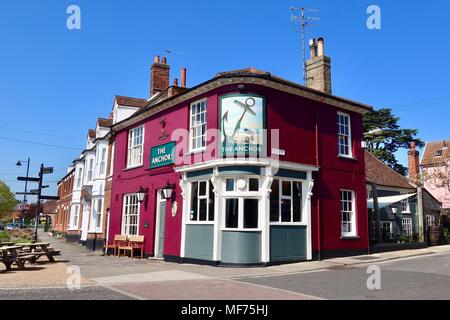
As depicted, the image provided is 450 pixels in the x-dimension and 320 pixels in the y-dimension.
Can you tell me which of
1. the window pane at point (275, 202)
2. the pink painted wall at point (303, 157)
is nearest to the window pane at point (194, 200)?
the pink painted wall at point (303, 157)

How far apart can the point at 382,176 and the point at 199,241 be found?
15080 millimetres

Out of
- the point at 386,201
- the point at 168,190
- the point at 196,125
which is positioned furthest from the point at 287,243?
the point at 386,201

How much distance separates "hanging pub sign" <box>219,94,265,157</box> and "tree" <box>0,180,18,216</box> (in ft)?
130

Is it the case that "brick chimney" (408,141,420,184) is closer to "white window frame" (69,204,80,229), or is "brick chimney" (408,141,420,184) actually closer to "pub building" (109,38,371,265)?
"pub building" (109,38,371,265)

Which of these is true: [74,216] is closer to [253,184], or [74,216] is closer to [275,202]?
[253,184]

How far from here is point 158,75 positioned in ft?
78.3

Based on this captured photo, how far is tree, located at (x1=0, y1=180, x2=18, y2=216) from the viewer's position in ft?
145

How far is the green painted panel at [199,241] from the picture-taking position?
13.7 metres

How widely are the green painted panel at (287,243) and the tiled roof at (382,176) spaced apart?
982cm

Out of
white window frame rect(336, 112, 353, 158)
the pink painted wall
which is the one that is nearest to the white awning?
the pink painted wall

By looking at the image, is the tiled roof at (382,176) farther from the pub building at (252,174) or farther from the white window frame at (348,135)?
the pub building at (252,174)
